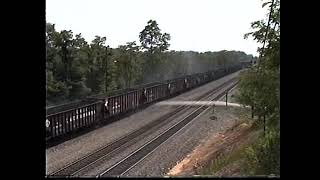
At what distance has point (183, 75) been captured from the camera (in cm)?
2908

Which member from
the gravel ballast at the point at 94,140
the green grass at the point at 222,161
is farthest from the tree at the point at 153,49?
the green grass at the point at 222,161

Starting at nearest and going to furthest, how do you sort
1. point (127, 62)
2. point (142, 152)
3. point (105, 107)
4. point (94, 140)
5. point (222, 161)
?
1. point (222, 161)
2. point (142, 152)
3. point (94, 140)
4. point (105, 107)
5. point (127, 62)

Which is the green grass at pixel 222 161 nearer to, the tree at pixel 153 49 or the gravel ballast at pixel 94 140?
the gravel ballast at pixel 94 140

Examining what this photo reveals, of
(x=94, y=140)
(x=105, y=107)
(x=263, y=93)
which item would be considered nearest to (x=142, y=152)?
(x=94, y=140)

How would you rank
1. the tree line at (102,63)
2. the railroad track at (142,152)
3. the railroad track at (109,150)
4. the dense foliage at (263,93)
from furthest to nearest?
the tree line at (102,63)
the railroad track at (109,150)
the railroad track at (142,152)
the dense foliage at (263,93)

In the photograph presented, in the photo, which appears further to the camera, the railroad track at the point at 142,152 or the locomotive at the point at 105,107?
the locomotive at the point at 105,107

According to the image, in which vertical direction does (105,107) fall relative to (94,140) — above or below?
above

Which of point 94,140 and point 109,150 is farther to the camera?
point 94,140

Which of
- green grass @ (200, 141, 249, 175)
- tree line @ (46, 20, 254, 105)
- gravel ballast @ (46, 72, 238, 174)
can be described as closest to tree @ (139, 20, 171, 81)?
tree line @ (46, 20, 254, 105)

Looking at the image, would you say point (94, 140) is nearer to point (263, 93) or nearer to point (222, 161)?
point (222, 161)

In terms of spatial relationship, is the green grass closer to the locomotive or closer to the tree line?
the locomotive
